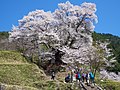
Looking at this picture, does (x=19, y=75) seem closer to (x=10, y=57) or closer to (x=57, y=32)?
(x=10, y=57)

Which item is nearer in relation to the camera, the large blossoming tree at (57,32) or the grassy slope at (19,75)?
the grassy slope at (19,75)

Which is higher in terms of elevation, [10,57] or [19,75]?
[10,57]

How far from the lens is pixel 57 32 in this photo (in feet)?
116

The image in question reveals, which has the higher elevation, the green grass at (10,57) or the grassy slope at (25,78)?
the green grass at (10,57)

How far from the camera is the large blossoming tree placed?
34.0m

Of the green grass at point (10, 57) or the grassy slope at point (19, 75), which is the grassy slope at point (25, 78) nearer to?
the grassy slope at point (19, 75)

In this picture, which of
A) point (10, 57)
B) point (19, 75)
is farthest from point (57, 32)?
point (19, 75)

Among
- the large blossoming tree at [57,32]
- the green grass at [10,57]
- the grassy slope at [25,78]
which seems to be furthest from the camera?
the large blossoming tree at [57,32]

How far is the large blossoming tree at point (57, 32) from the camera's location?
34031 millimetres

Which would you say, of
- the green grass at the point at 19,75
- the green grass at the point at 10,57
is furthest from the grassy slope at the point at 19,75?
the green grass at the point at 10,57

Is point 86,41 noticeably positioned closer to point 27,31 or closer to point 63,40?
point 63,40

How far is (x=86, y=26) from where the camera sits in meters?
35.7

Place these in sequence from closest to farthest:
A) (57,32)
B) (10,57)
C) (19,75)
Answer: (19,75) < (10,57) < (57,32)

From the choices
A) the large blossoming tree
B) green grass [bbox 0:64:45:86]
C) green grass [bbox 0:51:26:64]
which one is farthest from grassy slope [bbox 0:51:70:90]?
the large blossoming tree
